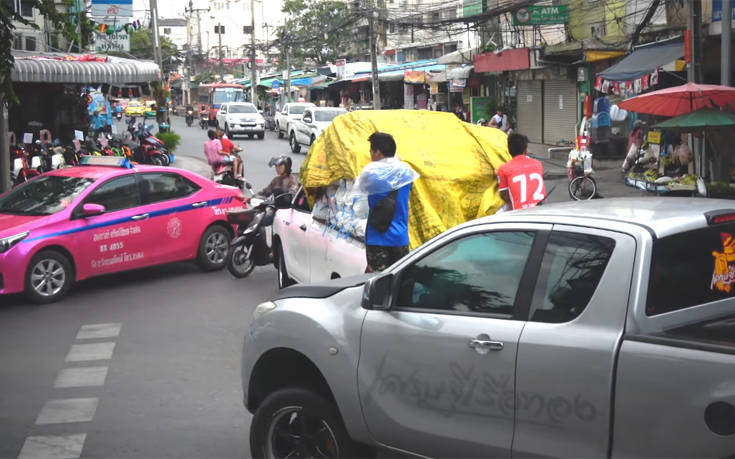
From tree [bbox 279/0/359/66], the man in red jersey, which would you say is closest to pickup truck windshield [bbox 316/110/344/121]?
the man in red jersey

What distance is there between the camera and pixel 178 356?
8.12 meters

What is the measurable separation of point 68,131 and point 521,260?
27152 millimetres

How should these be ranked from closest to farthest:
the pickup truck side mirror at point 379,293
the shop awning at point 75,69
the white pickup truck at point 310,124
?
the pickup truck side mirror at point 379,293 < the shop awning at point 75,69 < the white pickup truck at point 310,124

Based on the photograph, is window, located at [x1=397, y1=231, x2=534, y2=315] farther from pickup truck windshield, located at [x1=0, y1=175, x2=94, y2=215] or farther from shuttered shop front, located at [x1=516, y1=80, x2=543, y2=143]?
shuttered shop front, located at [x1=516, y1=80, x2=543, y2=143]

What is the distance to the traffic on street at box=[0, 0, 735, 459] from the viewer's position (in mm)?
3578

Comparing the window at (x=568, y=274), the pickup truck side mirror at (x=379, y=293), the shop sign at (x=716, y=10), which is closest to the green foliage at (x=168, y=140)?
the shop sign at (x=716, y=10)

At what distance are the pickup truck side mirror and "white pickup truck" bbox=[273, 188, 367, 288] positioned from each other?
3.76m

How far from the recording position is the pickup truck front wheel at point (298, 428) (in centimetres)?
459

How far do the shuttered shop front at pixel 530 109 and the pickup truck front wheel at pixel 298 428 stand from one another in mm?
30454

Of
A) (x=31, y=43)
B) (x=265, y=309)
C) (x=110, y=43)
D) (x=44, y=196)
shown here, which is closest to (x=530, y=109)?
(x=110, y=43)

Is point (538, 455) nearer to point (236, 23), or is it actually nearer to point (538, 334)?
point (538, 334)

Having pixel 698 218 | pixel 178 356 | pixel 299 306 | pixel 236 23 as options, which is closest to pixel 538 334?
pixel 698 218

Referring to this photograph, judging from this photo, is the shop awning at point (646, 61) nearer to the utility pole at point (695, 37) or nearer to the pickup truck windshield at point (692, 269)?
the utility pole at point (695, 37)

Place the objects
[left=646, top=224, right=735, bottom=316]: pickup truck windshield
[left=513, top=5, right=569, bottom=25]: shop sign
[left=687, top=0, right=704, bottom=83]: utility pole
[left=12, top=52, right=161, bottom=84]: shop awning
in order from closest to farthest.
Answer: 1. [left=646, top=224, right=735, bottom=316]: pickup truck windshield
2. [left=687, top=0, right=704, bottom=83]: utility pole
3. [left=12, top=52, right=161, bottom=84]: shop awning
4. [left=513, top=5, right=569, bottom=25]: shop sign
